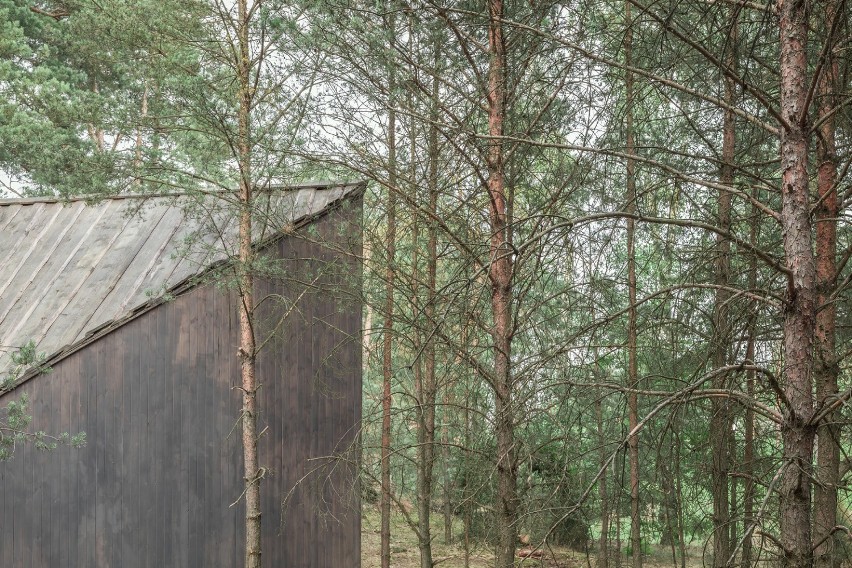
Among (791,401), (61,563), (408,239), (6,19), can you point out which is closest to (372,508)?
(408,239)

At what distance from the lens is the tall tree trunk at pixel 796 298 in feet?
11.0

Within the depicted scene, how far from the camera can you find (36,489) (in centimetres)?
823

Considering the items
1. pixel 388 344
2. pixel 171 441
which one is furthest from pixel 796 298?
pixel 388 344

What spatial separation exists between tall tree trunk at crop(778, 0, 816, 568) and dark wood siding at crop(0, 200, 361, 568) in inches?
194

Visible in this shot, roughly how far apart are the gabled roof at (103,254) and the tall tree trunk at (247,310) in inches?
6.5

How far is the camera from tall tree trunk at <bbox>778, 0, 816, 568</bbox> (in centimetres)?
336

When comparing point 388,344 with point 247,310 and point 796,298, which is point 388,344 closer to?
point 247,310

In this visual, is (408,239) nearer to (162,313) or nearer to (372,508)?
(162,313)

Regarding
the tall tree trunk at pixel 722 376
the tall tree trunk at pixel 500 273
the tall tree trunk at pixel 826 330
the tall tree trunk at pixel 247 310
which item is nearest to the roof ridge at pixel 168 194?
the tall tree trunk at pixel 247 310

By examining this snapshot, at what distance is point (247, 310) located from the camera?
24.8 feet

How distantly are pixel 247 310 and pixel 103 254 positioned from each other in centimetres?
254

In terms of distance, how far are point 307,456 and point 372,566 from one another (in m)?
4.18

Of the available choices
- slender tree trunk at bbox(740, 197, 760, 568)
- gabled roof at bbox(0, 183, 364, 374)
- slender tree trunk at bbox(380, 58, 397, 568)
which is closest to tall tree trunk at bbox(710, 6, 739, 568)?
slender tree trunk at bbox(740, 197, 760, 568)

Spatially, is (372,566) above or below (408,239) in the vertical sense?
below
